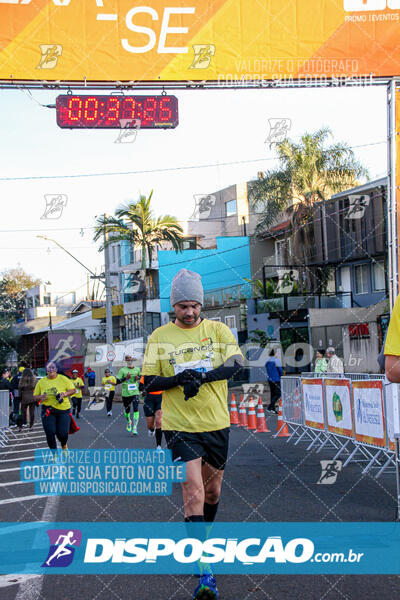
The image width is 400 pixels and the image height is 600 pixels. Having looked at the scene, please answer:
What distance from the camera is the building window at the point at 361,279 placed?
33906 mm

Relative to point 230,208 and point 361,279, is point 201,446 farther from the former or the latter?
point 230,208

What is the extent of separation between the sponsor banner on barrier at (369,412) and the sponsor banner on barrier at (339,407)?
12.2 inches

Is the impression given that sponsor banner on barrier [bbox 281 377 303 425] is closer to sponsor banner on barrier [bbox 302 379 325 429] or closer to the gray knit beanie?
sponsor banner on barrier [bbox 302 379 325 429]

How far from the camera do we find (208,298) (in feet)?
147

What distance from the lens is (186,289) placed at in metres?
5.35

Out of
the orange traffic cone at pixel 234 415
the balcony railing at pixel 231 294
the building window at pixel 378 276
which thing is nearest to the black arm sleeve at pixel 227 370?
the orange traffic cone at pixel 234 415

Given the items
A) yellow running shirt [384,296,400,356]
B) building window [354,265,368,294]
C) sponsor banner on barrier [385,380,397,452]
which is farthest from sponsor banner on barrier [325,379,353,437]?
building window [354,265,368,294]

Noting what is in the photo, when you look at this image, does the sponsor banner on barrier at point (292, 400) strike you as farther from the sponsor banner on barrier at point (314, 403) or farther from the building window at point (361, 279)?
the building window at point (361, 279)

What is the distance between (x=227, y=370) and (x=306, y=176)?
30.9 m

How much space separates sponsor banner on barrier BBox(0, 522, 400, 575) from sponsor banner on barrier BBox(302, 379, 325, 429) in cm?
542

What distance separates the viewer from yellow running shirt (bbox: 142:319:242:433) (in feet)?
17.3

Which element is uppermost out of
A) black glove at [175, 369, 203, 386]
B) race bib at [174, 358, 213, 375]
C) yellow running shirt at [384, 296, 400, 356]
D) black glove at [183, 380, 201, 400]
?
yellow running shirt at [384, 296, 400, 356]

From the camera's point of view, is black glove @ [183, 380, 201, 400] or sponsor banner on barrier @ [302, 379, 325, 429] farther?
sponsor banner on barrier @ [302, 379, 325, 429]

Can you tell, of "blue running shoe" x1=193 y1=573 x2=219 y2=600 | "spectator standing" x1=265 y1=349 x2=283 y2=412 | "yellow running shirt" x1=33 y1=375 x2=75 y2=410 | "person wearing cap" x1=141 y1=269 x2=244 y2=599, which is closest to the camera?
"blue running shoe" x1=193 y1=573 x2=219 y2=600
